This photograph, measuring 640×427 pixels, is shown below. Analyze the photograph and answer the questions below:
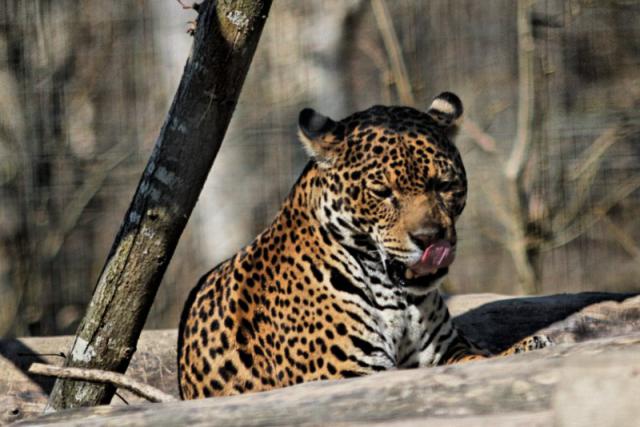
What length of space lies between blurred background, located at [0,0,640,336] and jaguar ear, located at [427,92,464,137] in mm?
4449

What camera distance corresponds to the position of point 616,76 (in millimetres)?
9281

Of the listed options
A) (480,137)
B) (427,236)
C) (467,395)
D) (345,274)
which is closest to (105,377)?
(345,274)

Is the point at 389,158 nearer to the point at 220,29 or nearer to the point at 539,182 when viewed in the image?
the point at 220,29

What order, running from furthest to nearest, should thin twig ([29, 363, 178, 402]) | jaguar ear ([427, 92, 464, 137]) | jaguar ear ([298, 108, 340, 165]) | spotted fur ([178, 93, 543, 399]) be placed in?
1. jaguar ear ([427, 92, 464, 137])
2. jaguar ear ([298, 108, 340, 165])
3. spotted fur ([178, 93, 543, 399])
4. thin twig ([29, 363, 178, 402])

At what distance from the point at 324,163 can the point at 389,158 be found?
249 mm

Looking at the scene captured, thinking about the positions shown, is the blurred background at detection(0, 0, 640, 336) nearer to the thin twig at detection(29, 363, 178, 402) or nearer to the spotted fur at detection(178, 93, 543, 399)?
the spotted fur at detection(178, 93, 543, 399)

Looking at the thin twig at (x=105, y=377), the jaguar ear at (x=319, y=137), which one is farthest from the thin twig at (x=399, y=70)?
the thin twig at (x=105, y=377)

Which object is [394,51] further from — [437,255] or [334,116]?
[437,255]

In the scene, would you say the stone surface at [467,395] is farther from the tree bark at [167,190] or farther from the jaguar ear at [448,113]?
the jaguar ear at [448,113]

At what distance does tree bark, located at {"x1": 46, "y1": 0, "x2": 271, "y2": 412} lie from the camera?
4.16 m

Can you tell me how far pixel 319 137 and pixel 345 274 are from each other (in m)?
0.50

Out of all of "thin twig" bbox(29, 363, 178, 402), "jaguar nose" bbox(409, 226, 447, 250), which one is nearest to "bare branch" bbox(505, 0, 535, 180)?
"jaguar nose" bbox(409, 226, 447, 250)

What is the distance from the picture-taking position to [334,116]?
9.55m

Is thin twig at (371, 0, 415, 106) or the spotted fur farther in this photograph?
thin twig at (371, 0, 415, 106)
